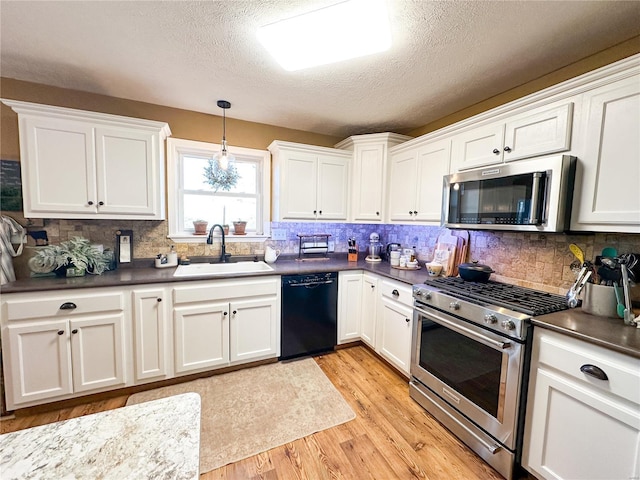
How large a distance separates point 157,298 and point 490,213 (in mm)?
2548

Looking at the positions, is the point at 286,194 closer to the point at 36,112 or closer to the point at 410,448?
the point at 36,112

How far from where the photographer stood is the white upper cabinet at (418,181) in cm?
233

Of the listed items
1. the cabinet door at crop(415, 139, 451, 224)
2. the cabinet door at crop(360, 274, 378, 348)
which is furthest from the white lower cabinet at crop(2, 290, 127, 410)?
the cabinet door at crop(415, 139, 451, 224)

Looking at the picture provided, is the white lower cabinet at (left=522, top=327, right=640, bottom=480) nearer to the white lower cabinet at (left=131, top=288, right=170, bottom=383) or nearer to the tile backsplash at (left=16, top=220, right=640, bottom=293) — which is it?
the tile backsplash at (left=16, top=220, right=640, bottom=293)

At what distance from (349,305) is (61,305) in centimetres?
233

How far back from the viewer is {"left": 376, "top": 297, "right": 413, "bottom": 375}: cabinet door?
88.8 inches

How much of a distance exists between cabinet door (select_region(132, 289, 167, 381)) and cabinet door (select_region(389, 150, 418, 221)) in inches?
90.7

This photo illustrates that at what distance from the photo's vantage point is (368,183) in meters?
3.00

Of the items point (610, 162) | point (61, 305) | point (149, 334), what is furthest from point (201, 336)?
point (610, 162)

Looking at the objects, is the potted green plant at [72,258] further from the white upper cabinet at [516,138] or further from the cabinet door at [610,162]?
the cabinet door at [610,162]

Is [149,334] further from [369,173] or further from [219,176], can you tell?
[369,173]

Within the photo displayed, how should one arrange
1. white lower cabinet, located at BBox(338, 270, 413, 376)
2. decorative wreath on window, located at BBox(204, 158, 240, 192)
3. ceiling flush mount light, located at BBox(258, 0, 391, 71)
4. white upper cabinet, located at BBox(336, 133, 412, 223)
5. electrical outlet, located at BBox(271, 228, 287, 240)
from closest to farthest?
ceiling flush mount light, located at BBox(258, 0, 391, 71) → white lower cabinet, located at BBox(338, 270, 413, 376) → decorative wreath on window, located at BBox(204, 158, 240, 192) → white upper cabinet, located at BBox(336, 133, 412, 223) → electrical outlet, located at BBox(271, 228, 287, 240)

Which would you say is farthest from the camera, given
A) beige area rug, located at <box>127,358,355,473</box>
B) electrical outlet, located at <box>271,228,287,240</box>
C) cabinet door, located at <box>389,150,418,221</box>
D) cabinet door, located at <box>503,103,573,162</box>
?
electrical outlet, located at <box>271,228,287,240</box>

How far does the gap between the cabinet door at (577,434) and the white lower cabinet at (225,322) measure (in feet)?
6.34
